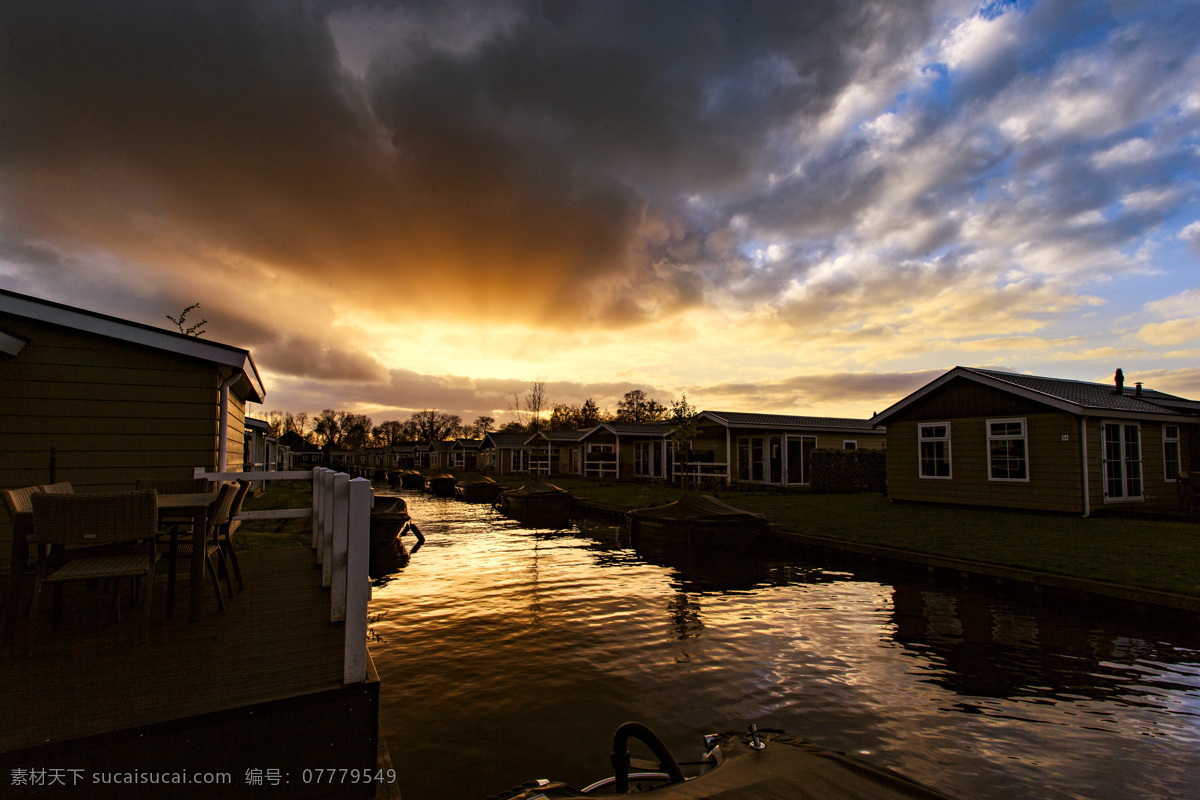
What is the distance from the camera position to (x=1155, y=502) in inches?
626

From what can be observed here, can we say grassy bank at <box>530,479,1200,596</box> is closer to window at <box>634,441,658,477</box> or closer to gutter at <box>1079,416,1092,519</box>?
gutter at <box>1079,416,1092,519</box>

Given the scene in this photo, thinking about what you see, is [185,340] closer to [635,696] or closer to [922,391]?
[635,696]

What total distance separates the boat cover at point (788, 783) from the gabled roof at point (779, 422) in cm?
2428

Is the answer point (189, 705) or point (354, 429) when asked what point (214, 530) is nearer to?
point (189, 705)

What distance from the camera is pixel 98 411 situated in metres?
7.31

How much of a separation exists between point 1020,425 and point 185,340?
19.5 m

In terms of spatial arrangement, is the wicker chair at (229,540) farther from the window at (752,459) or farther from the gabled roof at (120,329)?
the window at (752,459)

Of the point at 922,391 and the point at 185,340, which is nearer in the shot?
the point at 185,340

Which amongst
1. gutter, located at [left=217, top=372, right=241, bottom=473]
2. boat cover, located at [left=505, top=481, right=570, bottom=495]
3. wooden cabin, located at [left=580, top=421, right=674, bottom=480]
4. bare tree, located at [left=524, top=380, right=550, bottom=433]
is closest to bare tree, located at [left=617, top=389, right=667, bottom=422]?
bare tree, located at [left=524, top=380, right=550, bottom=433]

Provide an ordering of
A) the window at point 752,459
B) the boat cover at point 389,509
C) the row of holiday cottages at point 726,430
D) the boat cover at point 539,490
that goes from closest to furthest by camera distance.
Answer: the row of holiday cottages at point 726,430, the boat cover at point 389,509, the boat cover at point 539,490, the window at point 752,459

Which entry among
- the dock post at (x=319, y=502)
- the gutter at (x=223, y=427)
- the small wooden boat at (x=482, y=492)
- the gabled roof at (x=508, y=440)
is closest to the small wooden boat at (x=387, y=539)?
the gutter at (x=223, y=427)

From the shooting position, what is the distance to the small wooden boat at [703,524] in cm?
1351

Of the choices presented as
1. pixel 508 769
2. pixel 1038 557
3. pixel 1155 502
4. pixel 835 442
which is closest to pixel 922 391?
pixel 1155 502

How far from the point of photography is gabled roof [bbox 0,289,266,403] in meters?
6.96
